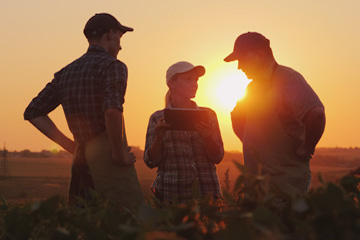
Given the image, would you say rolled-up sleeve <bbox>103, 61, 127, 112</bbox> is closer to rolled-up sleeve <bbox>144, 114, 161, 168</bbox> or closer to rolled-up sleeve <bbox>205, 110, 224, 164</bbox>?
rolled-up sleeve <bbox>144, 114, 161, 168</bbox>

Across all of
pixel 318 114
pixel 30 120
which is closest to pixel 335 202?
pixel 318 114

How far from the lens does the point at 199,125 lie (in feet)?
15.1

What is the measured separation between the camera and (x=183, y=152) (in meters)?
4.93

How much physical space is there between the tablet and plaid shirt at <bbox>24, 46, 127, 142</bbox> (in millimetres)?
1052

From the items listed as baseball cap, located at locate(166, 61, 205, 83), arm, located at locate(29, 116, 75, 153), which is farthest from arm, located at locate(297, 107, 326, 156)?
baseball cap, located at locate(166, 61, 205, 83)

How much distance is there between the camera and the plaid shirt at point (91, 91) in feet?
11.3

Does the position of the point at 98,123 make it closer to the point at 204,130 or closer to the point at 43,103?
the point at 43,103

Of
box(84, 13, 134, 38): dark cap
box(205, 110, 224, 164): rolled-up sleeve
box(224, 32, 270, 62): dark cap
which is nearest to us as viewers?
box(224, 32, 270, 62): dark cap

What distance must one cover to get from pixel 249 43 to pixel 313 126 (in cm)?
90

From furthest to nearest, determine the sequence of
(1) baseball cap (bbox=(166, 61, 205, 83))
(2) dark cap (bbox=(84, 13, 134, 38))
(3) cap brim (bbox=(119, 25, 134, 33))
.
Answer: (1) baseball cap (bbox=(166, 61, 205, 83)) < (3) cap brim (bbox=(119, 25, 134, 33)) < (2) dark cap (bbox=(84, 13, 134, 38))

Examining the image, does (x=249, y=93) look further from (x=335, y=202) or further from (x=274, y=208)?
(x=335, y=202)

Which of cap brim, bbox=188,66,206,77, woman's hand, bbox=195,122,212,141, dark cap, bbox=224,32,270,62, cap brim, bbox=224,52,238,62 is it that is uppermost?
dark cap, bbox=224,32,270,62

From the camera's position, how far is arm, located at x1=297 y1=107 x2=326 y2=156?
10.7 ft

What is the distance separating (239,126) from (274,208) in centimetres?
272
